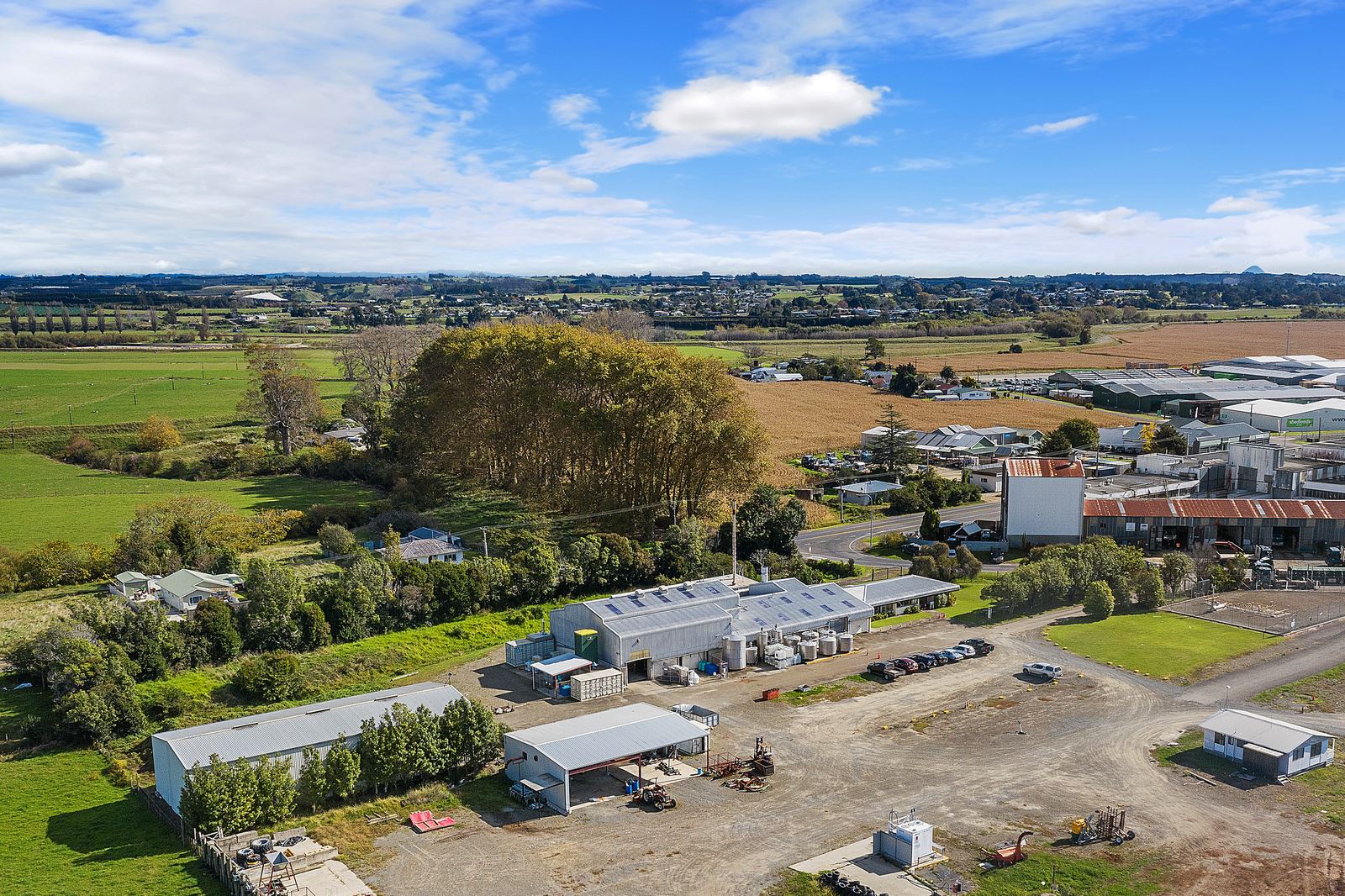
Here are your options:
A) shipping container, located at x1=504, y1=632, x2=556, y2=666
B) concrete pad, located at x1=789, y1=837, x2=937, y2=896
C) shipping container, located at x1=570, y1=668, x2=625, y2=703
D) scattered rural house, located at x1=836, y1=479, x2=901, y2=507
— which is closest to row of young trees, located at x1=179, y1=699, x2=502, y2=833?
shipping container, located at x1=570, y1=668, x2=625, y2=703

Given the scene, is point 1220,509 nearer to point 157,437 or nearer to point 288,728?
point 288,728

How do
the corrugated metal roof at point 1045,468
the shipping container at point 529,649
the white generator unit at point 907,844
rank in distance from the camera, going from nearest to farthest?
the white generator unit at point 907,844
the shipping container at point 529,649
the corrugated metal roof at point 1045,468

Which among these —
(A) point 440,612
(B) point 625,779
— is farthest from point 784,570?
(B) point 625,779

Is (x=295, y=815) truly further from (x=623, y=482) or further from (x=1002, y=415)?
(x=1002, y=415)

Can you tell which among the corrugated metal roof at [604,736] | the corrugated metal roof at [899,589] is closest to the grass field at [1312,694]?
the corrugated metal roof at [899,589]

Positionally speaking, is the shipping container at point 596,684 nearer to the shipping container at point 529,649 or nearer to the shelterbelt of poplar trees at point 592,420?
the shipping container at point 529,649
